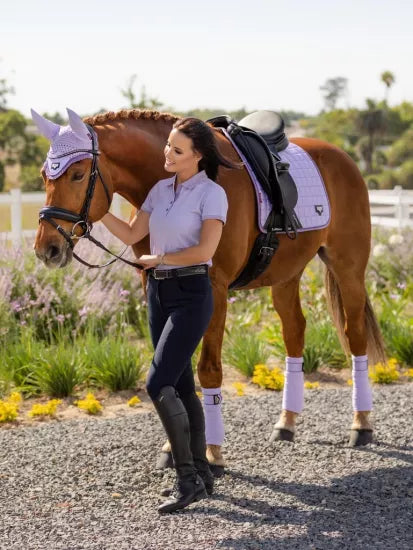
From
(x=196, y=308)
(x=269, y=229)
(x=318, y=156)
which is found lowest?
(x=196, y=308)

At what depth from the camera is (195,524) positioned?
4457mm

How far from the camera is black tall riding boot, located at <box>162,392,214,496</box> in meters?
4.82

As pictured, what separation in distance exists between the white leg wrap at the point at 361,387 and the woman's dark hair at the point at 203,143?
2.13 meters

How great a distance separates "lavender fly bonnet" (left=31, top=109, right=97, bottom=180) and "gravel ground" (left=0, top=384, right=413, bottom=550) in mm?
1722

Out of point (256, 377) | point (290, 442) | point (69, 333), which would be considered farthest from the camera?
point (69, 333)

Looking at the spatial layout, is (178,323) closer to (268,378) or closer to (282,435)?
(282,435)

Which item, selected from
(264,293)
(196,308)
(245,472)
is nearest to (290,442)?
(245,472)

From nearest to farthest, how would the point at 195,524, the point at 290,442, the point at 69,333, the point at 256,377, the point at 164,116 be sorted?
the point at 195,524
the point at 164,116
the point at 290,442
the point at 256,377
the point at 69,333

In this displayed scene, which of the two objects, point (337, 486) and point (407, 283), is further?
point (407, 283)

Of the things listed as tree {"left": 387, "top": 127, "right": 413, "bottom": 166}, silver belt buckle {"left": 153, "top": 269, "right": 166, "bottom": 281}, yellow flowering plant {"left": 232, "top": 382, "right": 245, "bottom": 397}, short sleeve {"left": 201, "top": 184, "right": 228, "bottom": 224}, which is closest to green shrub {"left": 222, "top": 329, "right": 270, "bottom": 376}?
yellow flowering plant {"left": 232, "top": 382, "right": 245, "bottom": 397}

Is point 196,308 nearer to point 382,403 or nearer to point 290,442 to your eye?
point 290,442

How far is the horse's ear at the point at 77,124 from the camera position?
440 cm

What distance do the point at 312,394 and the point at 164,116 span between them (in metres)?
3.13

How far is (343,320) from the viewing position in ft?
21.6
